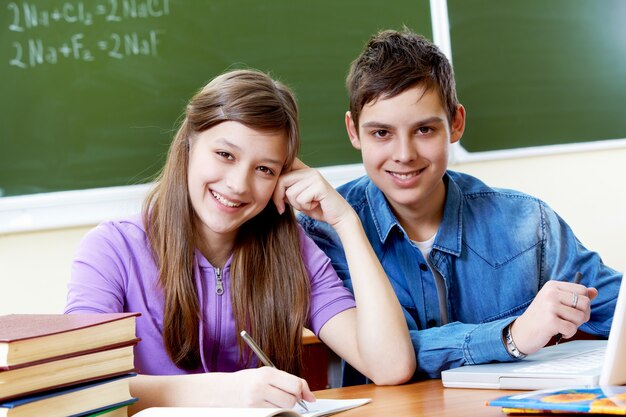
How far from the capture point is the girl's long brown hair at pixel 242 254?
1627 mm

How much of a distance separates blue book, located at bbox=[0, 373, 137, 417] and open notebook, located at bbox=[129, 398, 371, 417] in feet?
0.14

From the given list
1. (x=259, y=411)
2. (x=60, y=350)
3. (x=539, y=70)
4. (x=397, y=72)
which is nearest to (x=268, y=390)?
(x=259, y=411)

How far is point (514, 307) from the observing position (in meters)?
1.96

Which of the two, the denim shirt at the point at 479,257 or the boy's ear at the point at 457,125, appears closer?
the denim shirt at the point at 479,257

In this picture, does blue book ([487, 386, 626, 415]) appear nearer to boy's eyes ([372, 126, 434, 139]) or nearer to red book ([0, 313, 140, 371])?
red book ([0, 313, 140, 371])

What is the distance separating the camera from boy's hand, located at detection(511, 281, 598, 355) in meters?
1.43

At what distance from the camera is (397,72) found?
1.92 m

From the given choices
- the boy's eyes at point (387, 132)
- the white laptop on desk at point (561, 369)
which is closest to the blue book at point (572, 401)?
the white laptop on desk at point (561, 369)

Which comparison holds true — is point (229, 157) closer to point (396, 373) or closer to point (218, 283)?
point (218, 283)

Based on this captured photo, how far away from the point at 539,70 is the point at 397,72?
5.09 feet

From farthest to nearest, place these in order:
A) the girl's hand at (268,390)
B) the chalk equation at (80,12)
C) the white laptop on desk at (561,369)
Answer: the chalk equation at (80,12)
the girl's hand at (268,390)
the white laptop on desk at (561,369)

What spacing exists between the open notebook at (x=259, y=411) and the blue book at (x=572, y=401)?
10.5 inches

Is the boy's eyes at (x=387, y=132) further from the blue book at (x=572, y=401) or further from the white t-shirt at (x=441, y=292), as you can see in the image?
the blue book at (x=572, y=401)

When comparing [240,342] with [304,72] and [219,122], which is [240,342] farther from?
[304,72]
